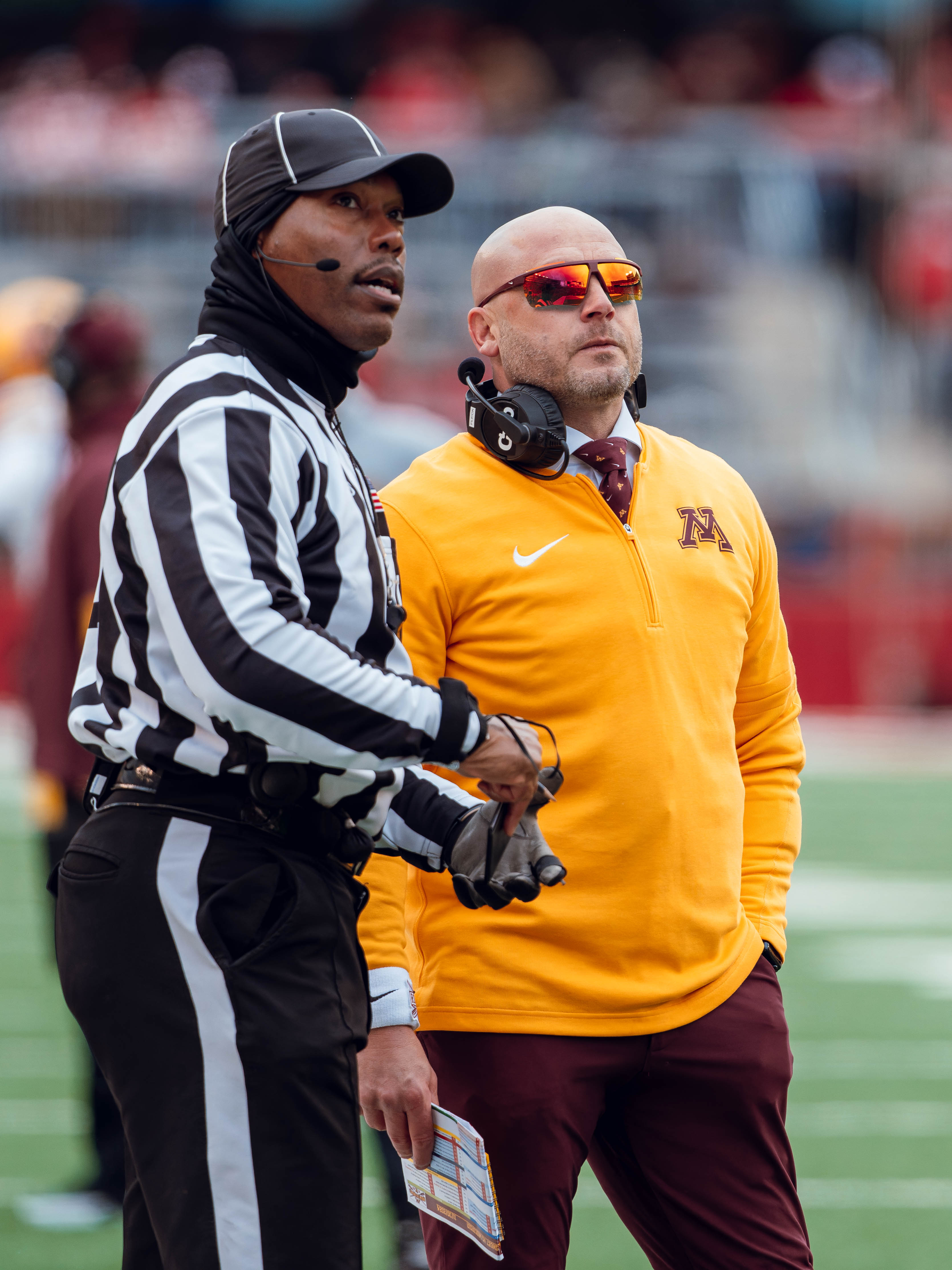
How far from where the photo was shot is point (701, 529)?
9.90 feet

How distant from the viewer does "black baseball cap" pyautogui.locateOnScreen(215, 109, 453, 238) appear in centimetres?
257

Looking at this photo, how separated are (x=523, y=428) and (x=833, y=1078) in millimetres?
4161

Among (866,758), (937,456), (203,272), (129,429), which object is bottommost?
(866,758)

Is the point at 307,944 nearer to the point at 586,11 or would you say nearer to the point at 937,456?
the point at 937,456

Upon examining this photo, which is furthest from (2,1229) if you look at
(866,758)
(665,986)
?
(866,758)

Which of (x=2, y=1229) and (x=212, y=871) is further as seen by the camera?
(x=2, y=1229)

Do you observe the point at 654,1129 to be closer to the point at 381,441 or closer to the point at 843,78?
the point at 381,441

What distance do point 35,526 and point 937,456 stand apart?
13.6 meters

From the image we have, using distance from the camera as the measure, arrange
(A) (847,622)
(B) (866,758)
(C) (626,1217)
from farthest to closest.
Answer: (A) (847,622) → (B) (866,758) → (C) (626,1217)

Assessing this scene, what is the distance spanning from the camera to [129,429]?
8.26 feet

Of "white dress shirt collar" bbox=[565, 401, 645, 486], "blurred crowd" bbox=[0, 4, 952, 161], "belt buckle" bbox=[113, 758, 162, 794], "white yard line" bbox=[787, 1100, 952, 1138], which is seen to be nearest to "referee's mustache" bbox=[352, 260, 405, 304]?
"white dress shirt collar" bbox=[565, 401, 645, 486]

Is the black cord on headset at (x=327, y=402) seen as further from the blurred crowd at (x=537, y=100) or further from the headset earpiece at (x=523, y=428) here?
the blurred crowd at (x=537, y=100)

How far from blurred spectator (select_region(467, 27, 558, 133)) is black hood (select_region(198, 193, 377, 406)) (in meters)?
17.7

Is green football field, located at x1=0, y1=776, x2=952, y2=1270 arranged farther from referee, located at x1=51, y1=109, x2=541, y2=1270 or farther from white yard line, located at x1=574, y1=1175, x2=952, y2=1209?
referee, located at x1=51, y1=109, x2=541, y2=1270
